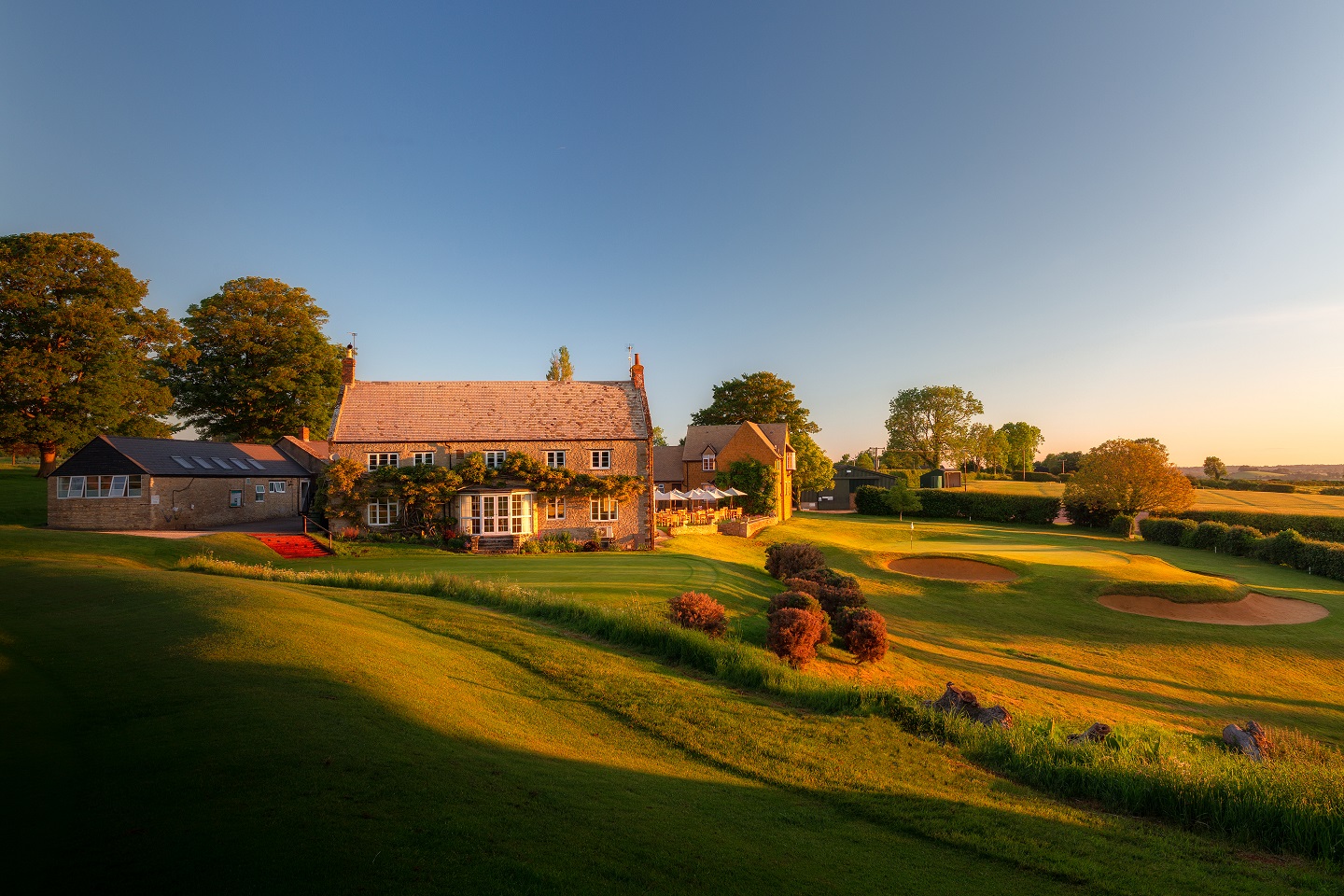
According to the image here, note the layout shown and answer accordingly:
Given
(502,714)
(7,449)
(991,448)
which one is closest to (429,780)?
(502,714)

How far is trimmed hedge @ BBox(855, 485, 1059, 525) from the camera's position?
175ft

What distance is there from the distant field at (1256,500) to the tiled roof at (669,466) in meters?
33.6

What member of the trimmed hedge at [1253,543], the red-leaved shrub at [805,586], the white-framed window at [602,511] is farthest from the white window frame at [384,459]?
the trimmed hedge at [1253,543]

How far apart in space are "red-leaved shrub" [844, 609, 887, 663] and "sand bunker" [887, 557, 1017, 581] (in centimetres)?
1319

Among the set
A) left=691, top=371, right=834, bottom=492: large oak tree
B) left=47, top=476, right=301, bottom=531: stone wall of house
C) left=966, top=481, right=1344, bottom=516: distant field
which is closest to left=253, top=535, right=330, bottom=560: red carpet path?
left=47, top=476, right=301, bottom=531: stone wall of house

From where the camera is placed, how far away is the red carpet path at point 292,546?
26562 mm

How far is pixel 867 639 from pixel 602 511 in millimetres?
19286

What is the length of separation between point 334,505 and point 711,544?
19.3m

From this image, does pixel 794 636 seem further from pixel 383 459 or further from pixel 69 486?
pixel 69 486

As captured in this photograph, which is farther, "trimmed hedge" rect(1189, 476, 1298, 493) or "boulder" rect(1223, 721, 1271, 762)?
"trimmed hedge" rect(1189, 476, 1298, 493)

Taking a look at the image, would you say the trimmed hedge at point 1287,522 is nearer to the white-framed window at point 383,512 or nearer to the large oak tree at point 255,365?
the white-framed window at point 383,512

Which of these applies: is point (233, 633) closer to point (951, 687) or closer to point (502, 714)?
point (502, 714)

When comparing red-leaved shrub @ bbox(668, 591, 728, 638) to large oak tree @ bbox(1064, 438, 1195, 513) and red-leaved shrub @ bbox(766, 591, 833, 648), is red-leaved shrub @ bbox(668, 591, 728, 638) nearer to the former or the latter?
red-leaved shrub @ bbox(766, 591, 833, 648)

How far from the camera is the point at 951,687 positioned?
38.9 ft
